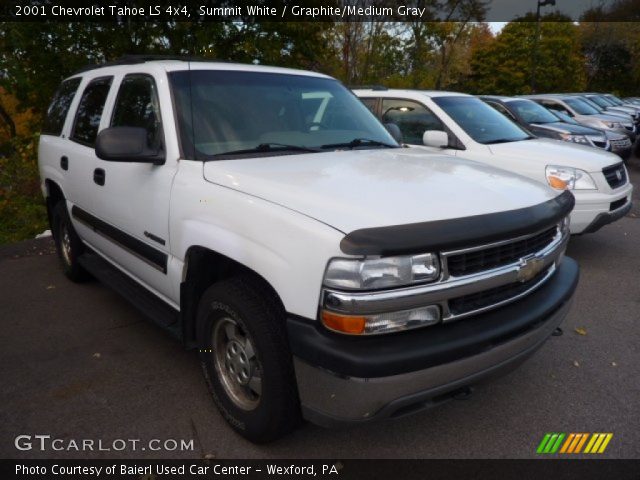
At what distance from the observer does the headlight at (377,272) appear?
1987 mm

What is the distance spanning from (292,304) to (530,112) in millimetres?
9760

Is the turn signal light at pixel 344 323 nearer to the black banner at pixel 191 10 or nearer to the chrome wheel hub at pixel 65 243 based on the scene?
the chrome wheel hub at pixel 65 243

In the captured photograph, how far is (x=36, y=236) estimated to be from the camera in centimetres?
682

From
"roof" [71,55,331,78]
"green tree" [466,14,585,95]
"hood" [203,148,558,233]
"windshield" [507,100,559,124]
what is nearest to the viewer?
"hood" [203,148,558,233]

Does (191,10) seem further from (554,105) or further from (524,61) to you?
(524,61)

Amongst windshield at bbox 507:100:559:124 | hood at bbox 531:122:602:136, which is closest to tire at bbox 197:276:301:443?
windshield at bbox 507:100:559:124

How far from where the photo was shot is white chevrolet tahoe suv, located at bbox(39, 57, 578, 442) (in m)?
2.01

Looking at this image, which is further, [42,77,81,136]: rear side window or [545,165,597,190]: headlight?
[545,165,597,190]: headlight

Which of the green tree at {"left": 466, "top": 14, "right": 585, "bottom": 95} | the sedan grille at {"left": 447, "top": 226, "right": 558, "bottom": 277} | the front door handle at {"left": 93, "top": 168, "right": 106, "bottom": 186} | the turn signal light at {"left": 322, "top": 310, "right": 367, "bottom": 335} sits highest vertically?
the green tree at {"left": 466, "top": 14, "right": 585, "bottom": 95}

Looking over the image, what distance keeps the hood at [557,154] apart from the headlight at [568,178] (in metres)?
0.06

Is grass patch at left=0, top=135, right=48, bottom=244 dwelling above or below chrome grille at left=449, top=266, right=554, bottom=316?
below

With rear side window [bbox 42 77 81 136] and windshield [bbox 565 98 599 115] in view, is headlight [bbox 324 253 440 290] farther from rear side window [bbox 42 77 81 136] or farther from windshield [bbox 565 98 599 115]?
windshield [bbox 565 98 599 115]

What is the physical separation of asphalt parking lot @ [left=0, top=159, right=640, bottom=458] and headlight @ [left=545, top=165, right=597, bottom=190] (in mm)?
1371
